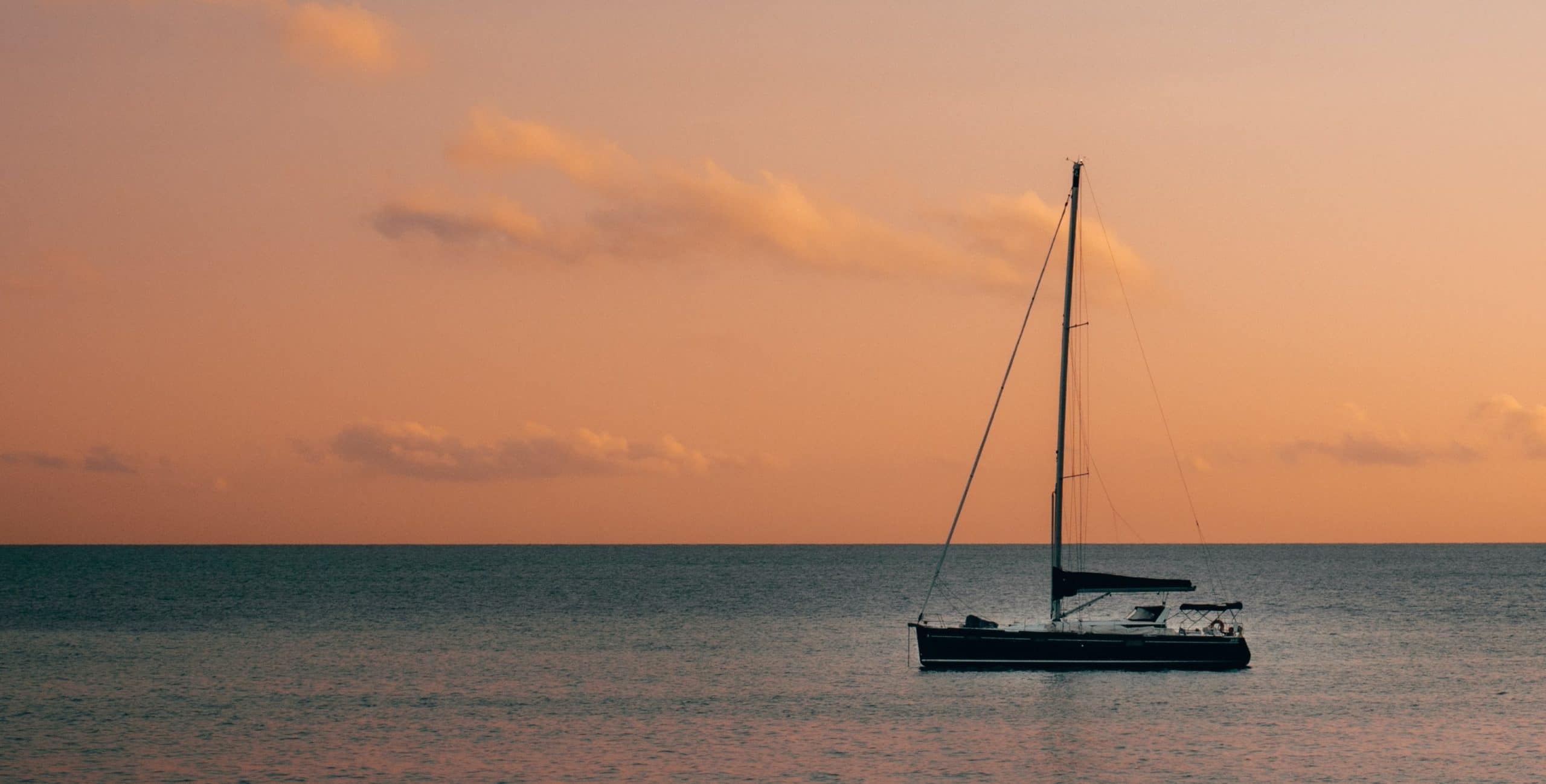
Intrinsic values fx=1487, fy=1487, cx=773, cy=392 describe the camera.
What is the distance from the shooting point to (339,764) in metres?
41.1

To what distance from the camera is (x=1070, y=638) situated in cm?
5747

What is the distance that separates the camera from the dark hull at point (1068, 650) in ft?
188

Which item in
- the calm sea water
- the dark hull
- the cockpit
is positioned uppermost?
the cockpit

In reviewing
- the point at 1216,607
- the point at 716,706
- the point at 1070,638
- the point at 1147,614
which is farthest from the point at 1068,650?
the point at 716,706

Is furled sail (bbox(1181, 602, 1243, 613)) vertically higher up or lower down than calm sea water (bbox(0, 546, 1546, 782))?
higher up

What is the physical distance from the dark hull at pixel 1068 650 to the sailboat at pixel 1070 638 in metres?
0.02

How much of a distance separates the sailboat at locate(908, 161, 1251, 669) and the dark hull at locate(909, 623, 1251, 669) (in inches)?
0.9

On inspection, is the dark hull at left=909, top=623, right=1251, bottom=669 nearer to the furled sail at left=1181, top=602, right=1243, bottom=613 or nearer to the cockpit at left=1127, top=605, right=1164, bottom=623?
the furled sail at left=1181, top=602, right=1243, bottom=613

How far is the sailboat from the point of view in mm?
57406

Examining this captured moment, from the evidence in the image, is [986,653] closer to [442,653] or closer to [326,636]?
[442,653]

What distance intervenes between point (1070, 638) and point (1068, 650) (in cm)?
48

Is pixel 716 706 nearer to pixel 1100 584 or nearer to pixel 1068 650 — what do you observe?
pixel 1068 650

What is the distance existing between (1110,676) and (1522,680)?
1782 centimetres

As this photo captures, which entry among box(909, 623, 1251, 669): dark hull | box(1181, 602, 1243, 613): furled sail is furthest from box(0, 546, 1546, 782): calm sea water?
box(1181, 602, 1243, 613): furled sail
